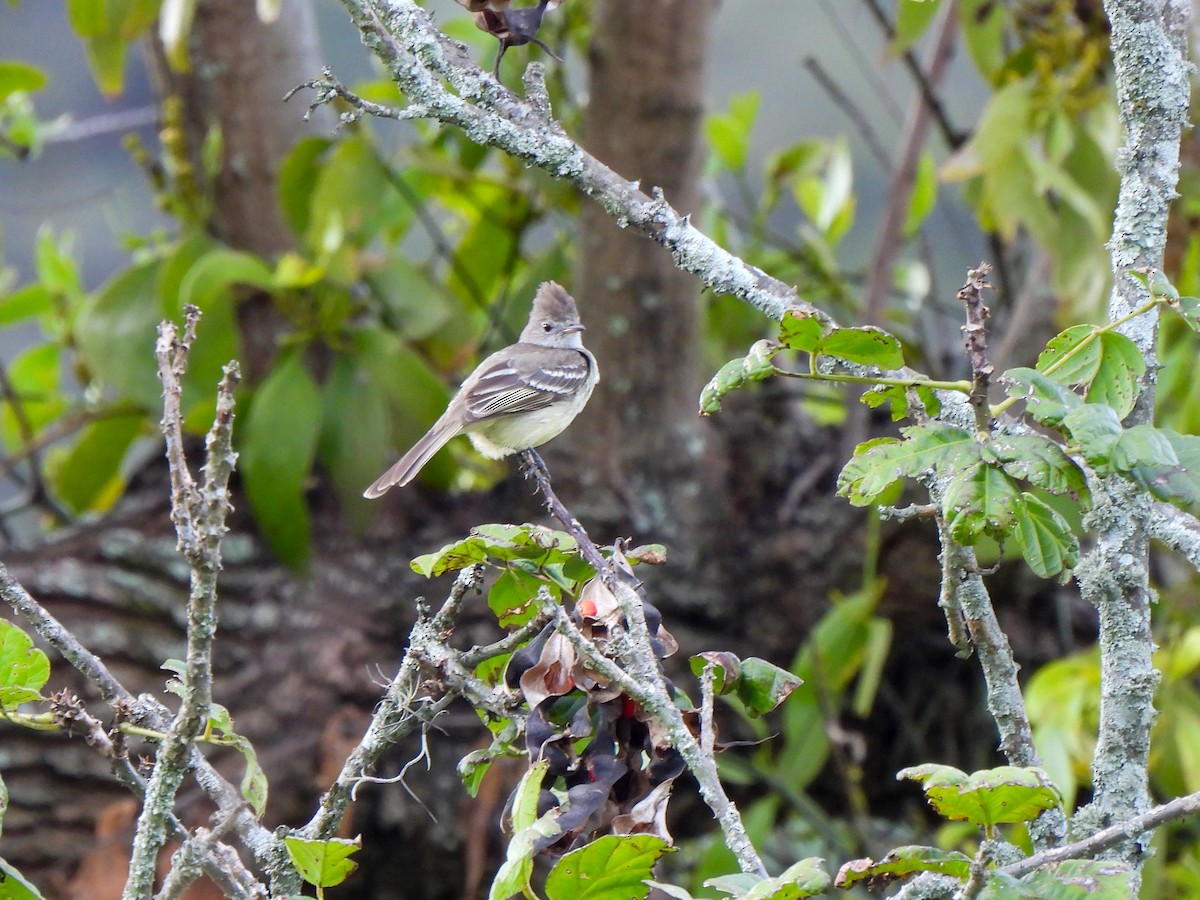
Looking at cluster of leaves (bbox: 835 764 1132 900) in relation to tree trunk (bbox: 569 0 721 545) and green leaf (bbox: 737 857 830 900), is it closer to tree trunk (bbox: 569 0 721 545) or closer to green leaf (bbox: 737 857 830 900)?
green leaf (bbox: 737 857 830 900)

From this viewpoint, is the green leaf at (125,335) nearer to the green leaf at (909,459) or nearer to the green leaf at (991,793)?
the green leaf at (909,459)

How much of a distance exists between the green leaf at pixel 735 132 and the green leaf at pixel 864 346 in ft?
11.5

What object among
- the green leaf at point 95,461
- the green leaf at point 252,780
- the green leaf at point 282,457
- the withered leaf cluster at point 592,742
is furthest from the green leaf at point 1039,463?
the green leaf at point 95,461

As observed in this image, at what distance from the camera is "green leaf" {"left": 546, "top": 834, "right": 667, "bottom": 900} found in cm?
103

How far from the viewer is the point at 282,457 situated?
3.53m

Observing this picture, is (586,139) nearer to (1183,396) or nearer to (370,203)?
(370,203)

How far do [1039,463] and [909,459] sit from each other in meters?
0.11

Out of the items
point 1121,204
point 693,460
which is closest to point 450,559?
point 1121,204

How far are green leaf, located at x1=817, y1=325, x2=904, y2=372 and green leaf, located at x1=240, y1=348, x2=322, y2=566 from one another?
8.27 ft

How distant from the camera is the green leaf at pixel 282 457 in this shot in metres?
3.53

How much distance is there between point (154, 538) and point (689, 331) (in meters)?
1.68

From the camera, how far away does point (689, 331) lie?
378 centimetres

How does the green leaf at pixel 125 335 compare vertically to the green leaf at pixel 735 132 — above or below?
below

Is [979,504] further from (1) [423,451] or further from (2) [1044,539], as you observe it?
(1) [423,451]
